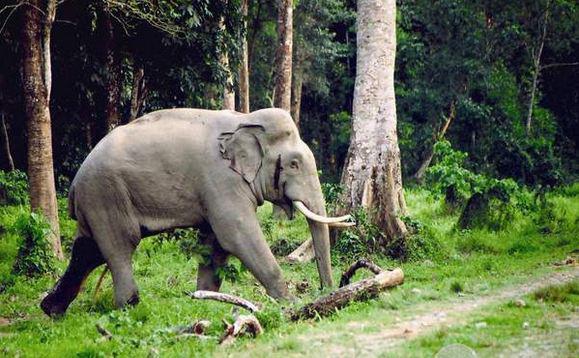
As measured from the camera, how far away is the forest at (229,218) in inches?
296

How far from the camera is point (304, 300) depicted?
9.02m

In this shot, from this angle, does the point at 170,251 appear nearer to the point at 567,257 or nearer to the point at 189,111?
the point at 189,111

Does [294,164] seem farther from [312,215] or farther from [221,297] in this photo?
[221,297]

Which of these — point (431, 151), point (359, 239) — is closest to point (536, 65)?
point (431, 151)

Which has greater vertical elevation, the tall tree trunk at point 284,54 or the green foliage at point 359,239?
the tall tree trunk at point 284,54

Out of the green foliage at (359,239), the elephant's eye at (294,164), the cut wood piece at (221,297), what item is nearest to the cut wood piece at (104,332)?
the cut wood piece at (221,297)

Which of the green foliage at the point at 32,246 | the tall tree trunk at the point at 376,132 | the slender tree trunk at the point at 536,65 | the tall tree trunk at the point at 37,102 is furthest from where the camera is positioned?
the slender tree trunk at the point at 536,65

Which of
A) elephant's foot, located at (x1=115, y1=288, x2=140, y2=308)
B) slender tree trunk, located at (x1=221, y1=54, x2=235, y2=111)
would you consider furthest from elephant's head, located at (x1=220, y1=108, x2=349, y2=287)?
slender tree trunk, located at (x1=221, y1=54, x2=235, y2=111)

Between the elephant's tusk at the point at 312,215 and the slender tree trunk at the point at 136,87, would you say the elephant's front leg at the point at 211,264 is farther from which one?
the slender tree trunk at the point at 136,87

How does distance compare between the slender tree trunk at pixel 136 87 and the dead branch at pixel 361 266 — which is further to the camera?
A: the slender tree trunk at pixel 136 87

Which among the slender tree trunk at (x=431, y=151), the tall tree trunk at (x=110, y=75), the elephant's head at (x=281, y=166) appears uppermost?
the tall tree trunk at (x=110, y=75)

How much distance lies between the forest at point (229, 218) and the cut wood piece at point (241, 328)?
0.8 inches

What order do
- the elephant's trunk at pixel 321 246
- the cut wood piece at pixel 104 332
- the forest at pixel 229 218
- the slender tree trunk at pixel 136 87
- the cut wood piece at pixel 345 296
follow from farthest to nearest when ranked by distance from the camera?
the slender tree trunk at pixel 136 87, the elephant's trunk at pixel 321 246, the cut wood piece at pixel 345 296, the cut wood piece at pixel 104 332, the forest at pixel 229 218

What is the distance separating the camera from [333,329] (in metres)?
7.20
